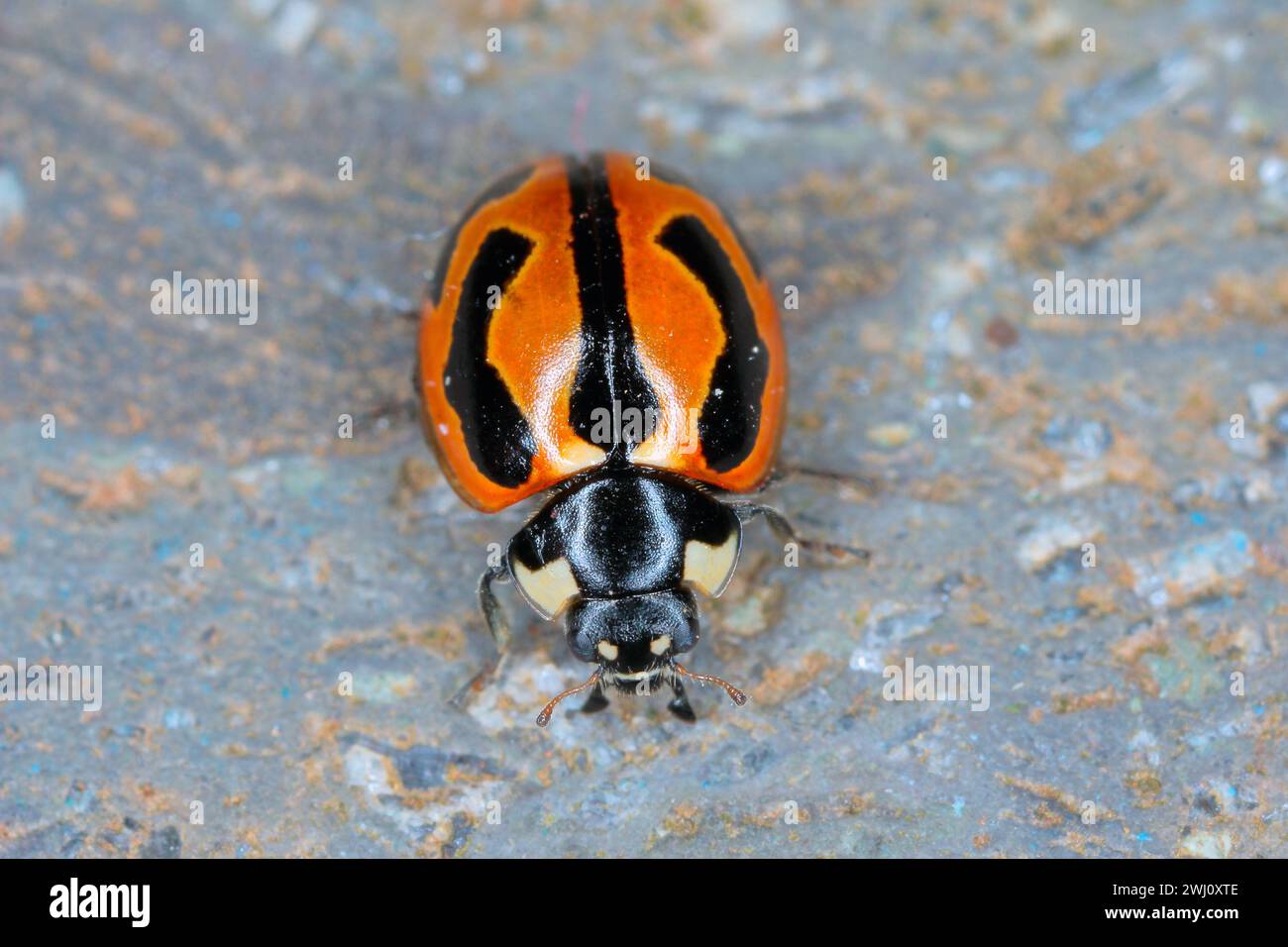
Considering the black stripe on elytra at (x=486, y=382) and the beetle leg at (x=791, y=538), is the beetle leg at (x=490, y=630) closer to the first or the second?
the black stripe on elytra at (x=486, y=382)

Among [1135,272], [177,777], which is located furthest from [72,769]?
[1135,272]

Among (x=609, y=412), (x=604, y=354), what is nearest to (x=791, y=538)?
(x=609, y=412)

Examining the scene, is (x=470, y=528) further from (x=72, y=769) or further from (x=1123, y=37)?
(x=1123, y=37)

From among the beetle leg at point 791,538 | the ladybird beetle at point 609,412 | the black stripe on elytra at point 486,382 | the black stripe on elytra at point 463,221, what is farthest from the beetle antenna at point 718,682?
the black stripe on elytra at point 463,221

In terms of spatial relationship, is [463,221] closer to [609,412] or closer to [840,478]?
[609,412]
